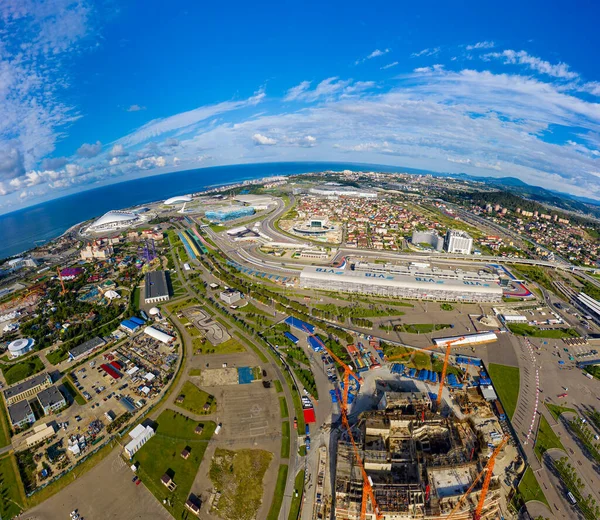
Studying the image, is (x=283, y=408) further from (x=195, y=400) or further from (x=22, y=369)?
(x=22, y=369)

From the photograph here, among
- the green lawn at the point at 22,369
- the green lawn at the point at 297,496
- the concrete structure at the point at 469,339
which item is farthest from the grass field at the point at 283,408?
the green lawn at the point at 22,369

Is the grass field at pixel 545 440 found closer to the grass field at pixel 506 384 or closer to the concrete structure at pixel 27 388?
the grass field at pixel 506 384

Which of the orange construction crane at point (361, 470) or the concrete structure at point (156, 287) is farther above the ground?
the concrete structure at point (156, 287)

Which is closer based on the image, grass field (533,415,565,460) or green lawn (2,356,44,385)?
grass field (533,415,565,460)

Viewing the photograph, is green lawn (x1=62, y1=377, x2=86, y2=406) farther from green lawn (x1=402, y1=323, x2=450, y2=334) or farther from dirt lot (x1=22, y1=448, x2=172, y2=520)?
green lawn (x1=402, y1=323, x2=450, y2=334)

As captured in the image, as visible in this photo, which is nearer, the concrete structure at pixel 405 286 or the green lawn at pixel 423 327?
the green lawn at pixel 423 327

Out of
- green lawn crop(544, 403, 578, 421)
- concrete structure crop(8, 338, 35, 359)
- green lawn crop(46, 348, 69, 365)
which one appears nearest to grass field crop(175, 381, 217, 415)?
green lawn crop(46, 348, 69, 365)

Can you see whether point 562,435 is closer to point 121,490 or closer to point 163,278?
point 121,490
